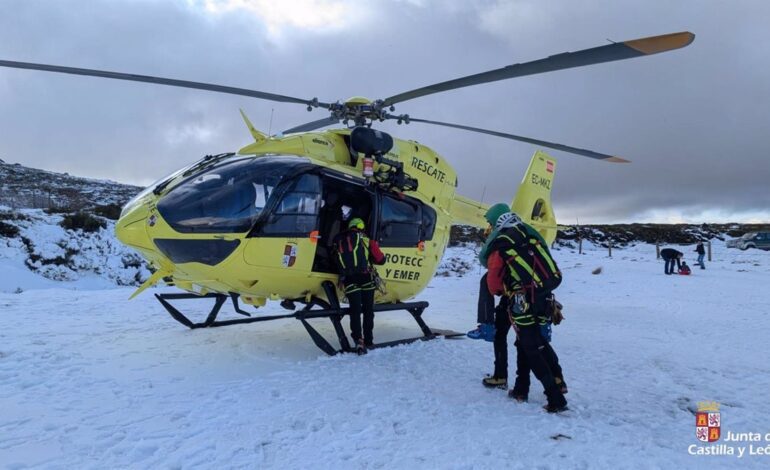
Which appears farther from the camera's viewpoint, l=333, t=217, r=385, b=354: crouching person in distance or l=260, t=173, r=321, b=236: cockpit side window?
l=333, t=217, r=385, b=354: crouching person in distance

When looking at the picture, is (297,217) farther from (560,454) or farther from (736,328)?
(736,328)

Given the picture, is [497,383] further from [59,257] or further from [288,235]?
[59,257]

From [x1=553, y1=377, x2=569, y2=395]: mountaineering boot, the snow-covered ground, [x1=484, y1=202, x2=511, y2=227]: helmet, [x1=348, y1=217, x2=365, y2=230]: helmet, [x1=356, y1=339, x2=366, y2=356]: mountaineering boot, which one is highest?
[x1=484, y1=202, x2=511, y2=227]: helmet

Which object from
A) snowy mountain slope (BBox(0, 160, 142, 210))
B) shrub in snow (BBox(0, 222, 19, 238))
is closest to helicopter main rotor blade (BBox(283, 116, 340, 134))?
shrub in snow (BBox(0, 222, 19, 238))

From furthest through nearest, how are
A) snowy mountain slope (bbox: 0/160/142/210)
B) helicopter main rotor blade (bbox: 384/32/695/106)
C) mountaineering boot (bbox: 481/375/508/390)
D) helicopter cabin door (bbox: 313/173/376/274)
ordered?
snowy mountain slope (bbox: 0/160/142/210)
helicopter cabin door (bbox: 313/173/376/274)
mountaineering boot (bbox: 481/375/508/390)
helicopter main rotor blade (bbox: 384/32/695/106)

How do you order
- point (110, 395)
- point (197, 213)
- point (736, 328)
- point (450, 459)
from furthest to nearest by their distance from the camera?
point (736, 328), point (197, 213), point (110, 395), point (450, 459)

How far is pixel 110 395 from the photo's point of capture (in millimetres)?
4176

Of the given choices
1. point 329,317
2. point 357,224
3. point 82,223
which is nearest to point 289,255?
point 357,224

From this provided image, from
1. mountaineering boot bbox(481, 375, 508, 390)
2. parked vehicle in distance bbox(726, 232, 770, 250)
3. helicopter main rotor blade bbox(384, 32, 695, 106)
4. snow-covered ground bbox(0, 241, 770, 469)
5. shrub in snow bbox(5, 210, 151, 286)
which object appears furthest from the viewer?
parked vehicle in distance bbox(726, 232, 770, 250)

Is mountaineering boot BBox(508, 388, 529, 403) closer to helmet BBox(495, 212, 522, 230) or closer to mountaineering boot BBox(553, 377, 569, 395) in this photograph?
mountaineering boot BBox(553, 377, 569, 395)

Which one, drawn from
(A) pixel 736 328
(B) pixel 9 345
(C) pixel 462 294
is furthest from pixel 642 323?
(B) pixel 9 345

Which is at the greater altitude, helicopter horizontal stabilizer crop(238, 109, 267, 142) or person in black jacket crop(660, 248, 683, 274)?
helicopter horizontal stabilizer crop(238, 109, 267, 142)

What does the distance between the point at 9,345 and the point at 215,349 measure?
2286mm

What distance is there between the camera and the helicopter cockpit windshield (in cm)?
501
